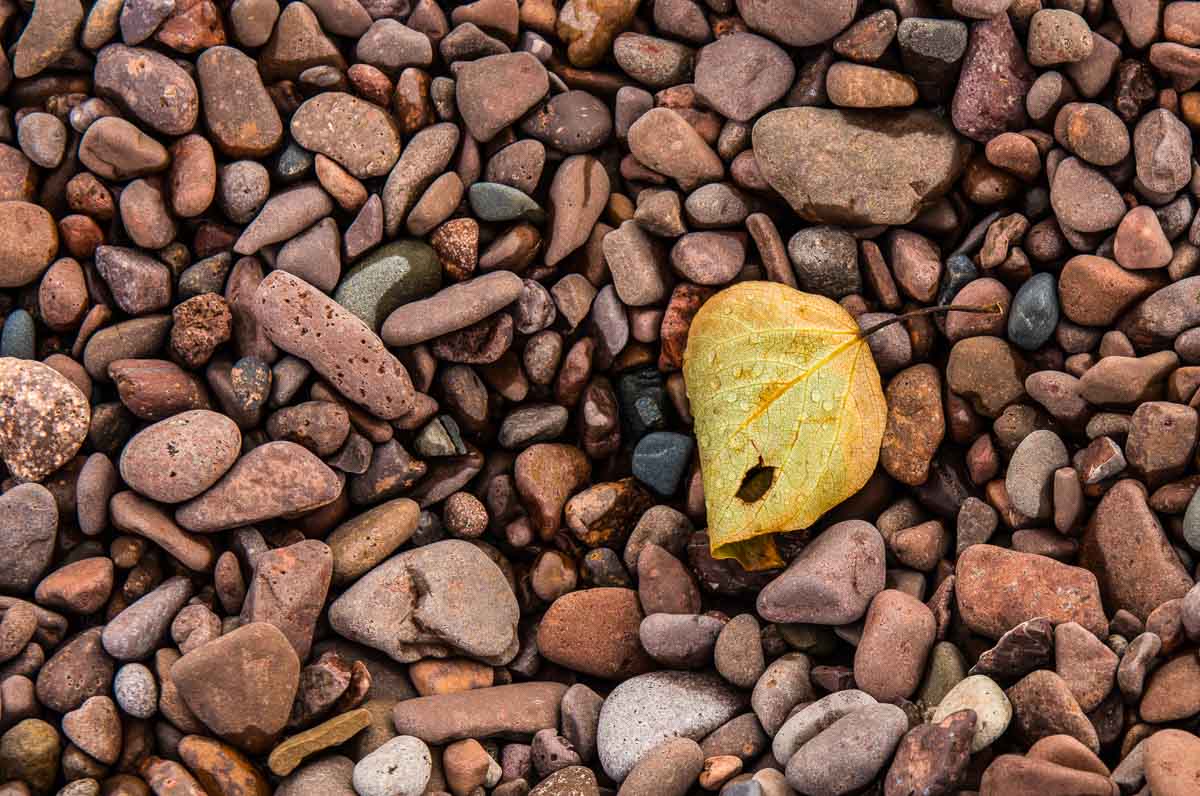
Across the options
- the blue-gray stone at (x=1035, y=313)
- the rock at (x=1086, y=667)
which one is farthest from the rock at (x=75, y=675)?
the blue-gray stone at (x=1035, y=313)

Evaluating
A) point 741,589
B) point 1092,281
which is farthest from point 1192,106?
point 741,589

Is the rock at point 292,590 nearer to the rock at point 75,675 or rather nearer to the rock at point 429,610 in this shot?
the rock at point 429,610

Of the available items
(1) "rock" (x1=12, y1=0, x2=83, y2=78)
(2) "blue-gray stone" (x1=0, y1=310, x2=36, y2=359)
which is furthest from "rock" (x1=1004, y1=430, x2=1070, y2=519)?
(1) "rock" (x1=12, y1=0, x2=83, y2=78)

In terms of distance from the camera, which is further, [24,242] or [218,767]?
[24,242]

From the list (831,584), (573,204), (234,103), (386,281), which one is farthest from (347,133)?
(831,584)

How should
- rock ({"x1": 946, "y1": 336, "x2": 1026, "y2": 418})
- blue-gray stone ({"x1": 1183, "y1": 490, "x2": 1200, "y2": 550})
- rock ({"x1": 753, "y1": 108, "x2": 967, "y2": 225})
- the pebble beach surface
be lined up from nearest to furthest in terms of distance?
blue-gray stone ({"x1": 1183, "y1": 490, "x2": 1200, "y2": 550}), the pebble beach surface, rock ({"x1": 946, "y1": 336, "x2": 1026, "y2": 418}), rock ({"x1": 753, "y1": 108, "x2": 967, "y2": 225})

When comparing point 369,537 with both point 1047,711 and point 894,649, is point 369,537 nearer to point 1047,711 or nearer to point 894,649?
point 894,649

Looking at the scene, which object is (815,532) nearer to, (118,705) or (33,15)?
(118,705)

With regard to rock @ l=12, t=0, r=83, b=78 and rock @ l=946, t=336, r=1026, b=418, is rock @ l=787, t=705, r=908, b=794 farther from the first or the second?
rock @ l=12, t=0, r=83, b=78
